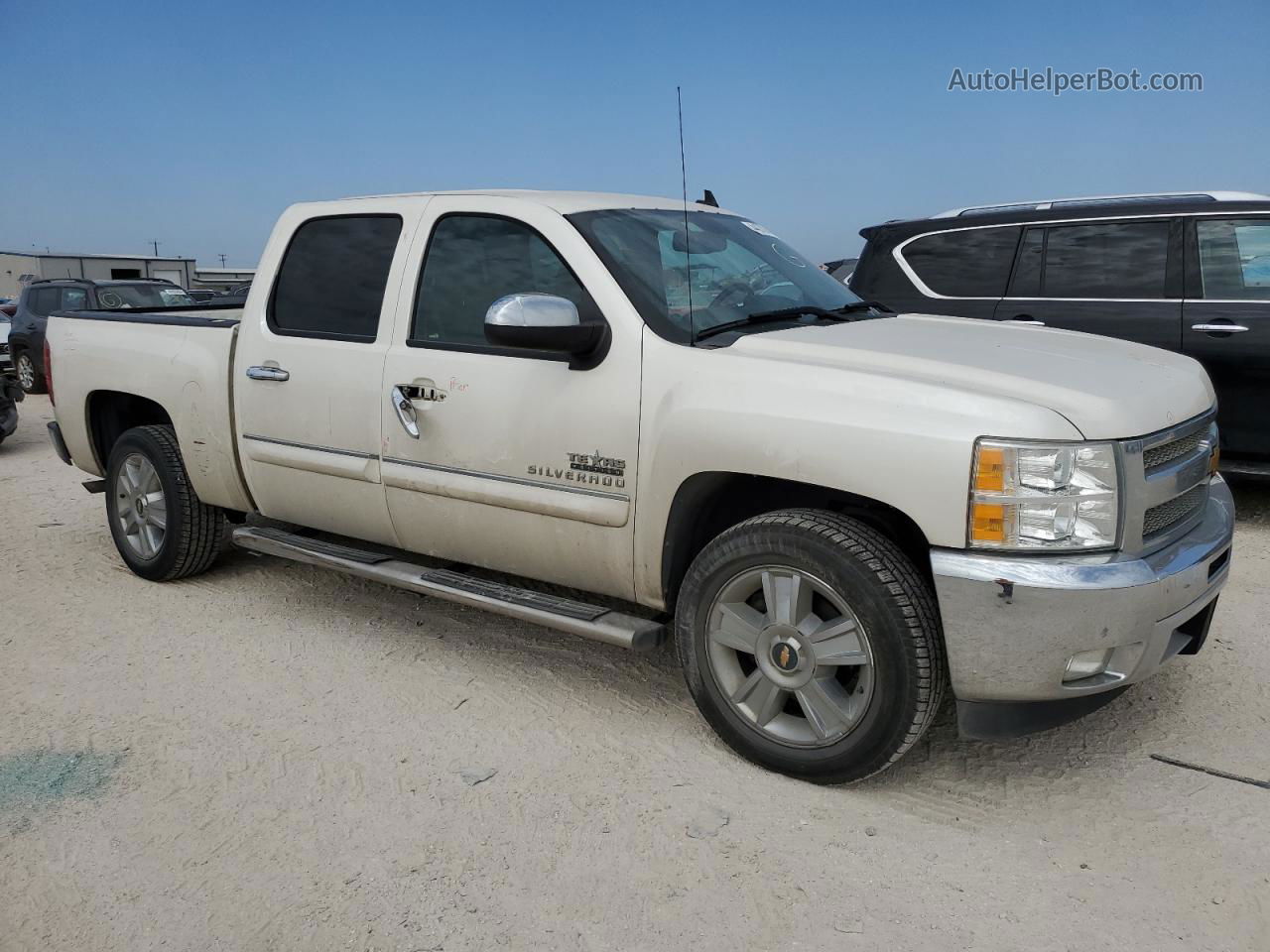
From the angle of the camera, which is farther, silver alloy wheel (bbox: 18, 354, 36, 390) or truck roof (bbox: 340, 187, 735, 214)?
silver alloy wheel (bbox: 18, 354, 36, 390)

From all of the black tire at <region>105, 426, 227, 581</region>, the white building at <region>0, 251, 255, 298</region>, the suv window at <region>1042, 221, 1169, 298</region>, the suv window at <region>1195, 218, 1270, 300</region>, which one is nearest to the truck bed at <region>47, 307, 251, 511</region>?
the black tire at <region>105, 426, 227, 581</region>

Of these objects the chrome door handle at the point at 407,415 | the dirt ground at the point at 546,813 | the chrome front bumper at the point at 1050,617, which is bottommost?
the dirt ground at the point at 546,813

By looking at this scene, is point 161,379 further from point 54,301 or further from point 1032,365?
point 54,301

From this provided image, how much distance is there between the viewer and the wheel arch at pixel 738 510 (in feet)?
10.7

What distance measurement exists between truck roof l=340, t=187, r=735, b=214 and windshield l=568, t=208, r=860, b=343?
6 cm

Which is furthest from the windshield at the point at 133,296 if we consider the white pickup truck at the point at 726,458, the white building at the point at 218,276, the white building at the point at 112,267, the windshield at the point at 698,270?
the white building at the point at 218,276

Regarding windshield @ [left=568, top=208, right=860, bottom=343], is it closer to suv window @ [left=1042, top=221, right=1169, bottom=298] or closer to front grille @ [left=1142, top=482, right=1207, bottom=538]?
front grille @ [left=1142, top=482, right=1207, bottom=538]

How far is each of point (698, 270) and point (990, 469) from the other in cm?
148

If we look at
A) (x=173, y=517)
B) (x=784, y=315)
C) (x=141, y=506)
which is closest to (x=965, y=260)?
(x=784, y=315)

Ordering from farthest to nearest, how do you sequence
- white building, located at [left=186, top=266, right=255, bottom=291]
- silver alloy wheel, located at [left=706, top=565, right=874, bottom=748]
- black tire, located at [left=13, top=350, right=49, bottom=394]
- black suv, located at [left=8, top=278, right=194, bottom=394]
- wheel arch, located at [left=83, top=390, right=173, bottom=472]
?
1. white building, located at [left=186, top=266, right=255, bottom=291]
2. black tire, located at [left=13, top=350, right=49, bottom=394]
3. black suv, located at [left=8, top=278, right=194, bottom=394]
4. wheel arch, located at [left=83, top=390, right=173, bottom=472]
5. silver alloy wheel, located at [left=706, top=565, right=874, bottom=748]

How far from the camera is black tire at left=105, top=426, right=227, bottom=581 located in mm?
5086

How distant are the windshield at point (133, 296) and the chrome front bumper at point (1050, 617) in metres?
12.1

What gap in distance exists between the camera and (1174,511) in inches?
125

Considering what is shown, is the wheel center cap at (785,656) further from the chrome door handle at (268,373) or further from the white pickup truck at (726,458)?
the chrome door handle at (268,373)
